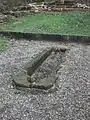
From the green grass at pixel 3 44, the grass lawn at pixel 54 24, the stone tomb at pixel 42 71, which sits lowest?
the grass lawn at pixel 54 24

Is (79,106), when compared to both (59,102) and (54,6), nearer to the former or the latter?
(59,102)

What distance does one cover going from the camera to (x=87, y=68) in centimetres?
771

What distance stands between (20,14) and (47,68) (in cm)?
603

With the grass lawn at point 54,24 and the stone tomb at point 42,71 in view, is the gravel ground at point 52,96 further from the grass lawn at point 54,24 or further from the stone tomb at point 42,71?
the grass lawn at point 54,24

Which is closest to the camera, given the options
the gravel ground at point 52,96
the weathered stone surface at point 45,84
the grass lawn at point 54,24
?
the gravel ground at point 52,96

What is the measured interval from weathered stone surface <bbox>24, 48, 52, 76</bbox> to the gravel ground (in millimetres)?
291

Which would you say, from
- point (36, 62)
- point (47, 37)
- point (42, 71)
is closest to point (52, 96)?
point (42, 71)

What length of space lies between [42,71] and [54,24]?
4.35 metres

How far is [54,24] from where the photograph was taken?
1171 cm

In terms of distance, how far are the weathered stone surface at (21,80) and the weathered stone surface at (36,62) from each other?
40 centimetres

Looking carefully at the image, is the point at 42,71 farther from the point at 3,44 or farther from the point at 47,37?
the point at 47,37

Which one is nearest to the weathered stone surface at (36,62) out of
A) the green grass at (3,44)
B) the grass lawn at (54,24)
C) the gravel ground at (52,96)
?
the gravel ground at (52,96)

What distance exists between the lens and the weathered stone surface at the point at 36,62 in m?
7.40

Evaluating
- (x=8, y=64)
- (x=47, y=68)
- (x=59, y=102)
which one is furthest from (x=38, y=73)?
(x=59, y=102)
